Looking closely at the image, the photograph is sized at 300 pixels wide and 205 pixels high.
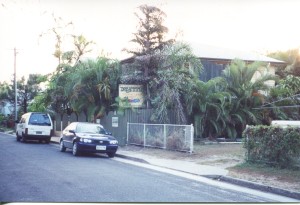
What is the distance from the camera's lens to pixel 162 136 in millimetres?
18094

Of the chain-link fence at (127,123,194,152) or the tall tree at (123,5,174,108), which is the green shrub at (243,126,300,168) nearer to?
the chain-link fence at (127,123,194,152)

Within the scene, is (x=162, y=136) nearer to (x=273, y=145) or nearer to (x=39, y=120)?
(x=273, y=145)

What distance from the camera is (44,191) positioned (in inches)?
329

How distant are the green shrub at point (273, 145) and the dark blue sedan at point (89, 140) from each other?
5531mm

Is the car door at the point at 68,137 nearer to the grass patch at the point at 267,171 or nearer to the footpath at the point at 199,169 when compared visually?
the footpath at the point at 199,169

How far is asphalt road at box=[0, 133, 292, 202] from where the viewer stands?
7.98 metres

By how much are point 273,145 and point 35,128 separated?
15.2 metres

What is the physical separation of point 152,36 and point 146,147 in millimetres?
6607

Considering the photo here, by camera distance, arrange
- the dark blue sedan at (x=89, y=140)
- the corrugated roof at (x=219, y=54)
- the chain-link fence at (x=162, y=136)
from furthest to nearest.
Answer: the corrugated roof at (x=219, y=54) → the chain-link fence at (x=162, y=136) → the dark blue sedan at (x=89, y=140)

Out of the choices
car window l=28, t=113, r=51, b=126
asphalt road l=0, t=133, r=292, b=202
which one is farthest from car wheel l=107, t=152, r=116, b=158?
car window l=28, t=113, r=51, b=126

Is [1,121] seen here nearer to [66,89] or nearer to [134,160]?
[66,89]

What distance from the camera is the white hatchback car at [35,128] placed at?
22911 mm

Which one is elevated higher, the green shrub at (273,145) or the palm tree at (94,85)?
the palm tree at (94,85)

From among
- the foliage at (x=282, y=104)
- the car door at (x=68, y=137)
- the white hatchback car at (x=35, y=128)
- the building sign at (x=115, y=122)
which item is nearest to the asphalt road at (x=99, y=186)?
the car door at (x=68, y=137)
